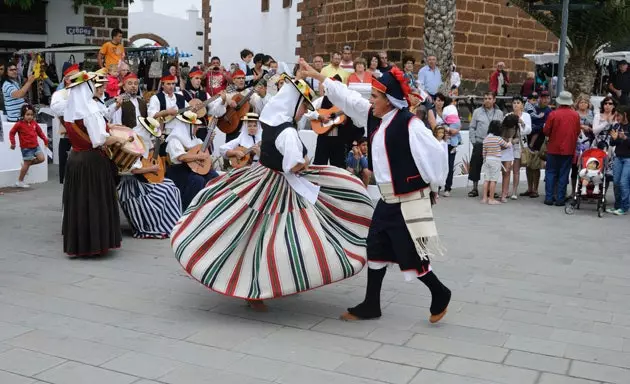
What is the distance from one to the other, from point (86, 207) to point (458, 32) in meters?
15.1

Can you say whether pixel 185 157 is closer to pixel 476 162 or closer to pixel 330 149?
pixel 330 149

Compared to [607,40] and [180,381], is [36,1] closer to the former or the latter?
[607,40]

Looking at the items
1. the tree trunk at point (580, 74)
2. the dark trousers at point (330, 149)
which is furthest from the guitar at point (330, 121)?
the tree trunk at point (580, 74)

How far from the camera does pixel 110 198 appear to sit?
7.71 m

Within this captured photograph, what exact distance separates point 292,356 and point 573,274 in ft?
12.3

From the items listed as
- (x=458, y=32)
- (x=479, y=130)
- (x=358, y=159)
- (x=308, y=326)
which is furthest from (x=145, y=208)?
(x=458, y=32)

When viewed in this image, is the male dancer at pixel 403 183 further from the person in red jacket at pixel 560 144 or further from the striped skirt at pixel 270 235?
the person in red jacket at pixel 560 144

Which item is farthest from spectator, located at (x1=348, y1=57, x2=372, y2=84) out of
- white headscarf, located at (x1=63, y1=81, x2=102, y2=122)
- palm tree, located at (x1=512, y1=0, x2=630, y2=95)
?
palm tree, located at (x1=512, y1=0, x2=630, y2=95)

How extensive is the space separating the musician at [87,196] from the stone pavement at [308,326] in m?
0.19

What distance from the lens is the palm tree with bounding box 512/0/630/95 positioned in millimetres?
18000

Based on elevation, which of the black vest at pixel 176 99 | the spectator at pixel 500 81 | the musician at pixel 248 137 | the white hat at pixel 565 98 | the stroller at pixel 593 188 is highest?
the spectator at pixel 500 81

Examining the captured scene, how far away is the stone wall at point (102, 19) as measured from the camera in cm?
1788

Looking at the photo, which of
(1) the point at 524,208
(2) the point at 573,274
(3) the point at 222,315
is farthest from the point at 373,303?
(1) the point at 524,208

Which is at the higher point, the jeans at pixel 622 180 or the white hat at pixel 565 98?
the white hat at pixel 565 98
